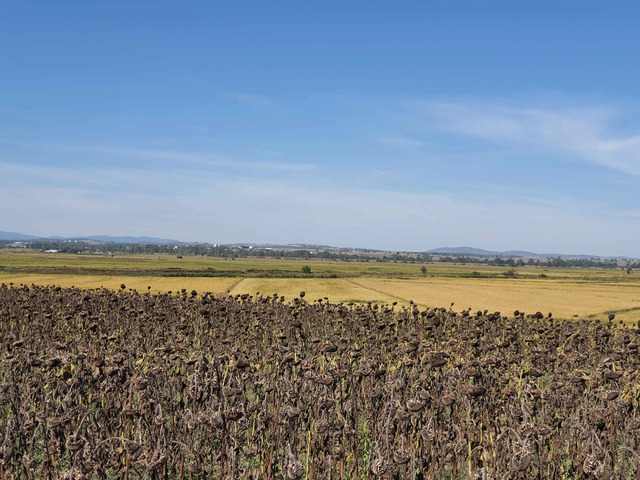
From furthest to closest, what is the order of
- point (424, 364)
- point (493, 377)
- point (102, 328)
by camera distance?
point (102, 328)
point (424, 364)
point (493, 377)

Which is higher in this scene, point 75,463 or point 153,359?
point 75,463

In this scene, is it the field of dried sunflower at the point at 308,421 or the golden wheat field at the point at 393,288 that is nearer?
the field of dried sunflower at the point at 308,421

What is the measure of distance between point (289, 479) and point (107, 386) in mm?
3387

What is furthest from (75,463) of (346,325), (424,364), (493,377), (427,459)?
(346,325)

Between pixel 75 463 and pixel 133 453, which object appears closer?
pixel 75 463

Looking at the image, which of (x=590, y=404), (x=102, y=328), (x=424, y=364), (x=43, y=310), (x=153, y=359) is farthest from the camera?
(x=43, y=310)

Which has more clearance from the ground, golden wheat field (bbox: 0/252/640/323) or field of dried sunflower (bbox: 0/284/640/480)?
field of dried sunflower (bbox: 0/284/640/480)

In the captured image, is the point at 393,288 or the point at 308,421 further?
the point at 393,288

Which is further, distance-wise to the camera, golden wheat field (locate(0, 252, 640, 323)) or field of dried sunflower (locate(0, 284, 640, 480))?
golden wheat field (locate(0, 252, 640, 323))

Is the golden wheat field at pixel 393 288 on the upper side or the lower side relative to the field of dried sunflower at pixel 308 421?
lower

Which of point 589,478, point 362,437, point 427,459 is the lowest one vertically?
point 362,437

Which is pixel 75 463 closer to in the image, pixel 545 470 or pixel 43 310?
pixel 545 470

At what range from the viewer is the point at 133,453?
4.47 meters

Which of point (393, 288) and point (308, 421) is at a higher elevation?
point (308, 421)
